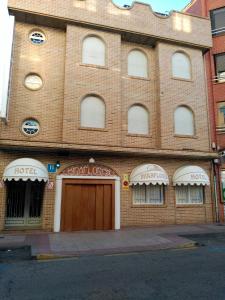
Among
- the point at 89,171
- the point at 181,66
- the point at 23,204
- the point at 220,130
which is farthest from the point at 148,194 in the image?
the point at 181,66

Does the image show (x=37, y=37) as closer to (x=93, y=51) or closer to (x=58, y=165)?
(x=93, y=51)

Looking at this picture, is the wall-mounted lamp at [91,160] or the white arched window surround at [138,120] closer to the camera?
the wall-mounted lamp at [91,160]

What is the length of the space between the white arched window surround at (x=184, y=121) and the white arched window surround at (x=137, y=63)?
2681mm

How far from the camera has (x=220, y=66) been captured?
16.8 meters

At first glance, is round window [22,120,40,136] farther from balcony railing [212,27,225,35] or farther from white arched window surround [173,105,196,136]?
balcony railing [212,27,225,35]

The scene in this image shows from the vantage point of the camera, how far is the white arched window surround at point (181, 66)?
50.3ft

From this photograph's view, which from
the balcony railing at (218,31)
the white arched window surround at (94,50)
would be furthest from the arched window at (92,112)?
the balcony railing at (218,31)

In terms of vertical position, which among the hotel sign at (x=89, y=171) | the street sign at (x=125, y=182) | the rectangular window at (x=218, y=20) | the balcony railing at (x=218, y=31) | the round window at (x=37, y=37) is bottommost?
the street sign at (x=125, y=182)

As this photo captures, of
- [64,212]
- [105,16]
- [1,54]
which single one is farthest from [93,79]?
[64,212]

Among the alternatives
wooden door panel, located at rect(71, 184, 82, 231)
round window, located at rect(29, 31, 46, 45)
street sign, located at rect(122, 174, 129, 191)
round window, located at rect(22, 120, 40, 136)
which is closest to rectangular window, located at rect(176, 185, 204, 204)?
street sign, located at rect(122, 174, 129, 191)

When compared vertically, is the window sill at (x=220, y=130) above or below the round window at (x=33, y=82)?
below

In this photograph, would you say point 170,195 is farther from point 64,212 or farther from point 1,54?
point 1,54

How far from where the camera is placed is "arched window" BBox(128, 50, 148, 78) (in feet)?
48.5

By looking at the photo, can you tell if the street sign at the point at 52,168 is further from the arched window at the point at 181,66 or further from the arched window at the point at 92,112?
the arched window at the point at 181,66
